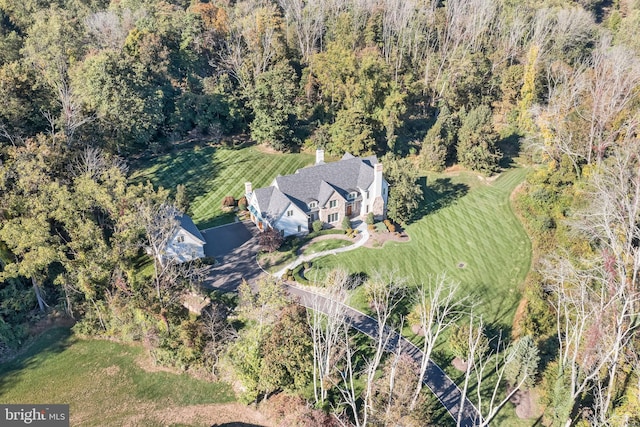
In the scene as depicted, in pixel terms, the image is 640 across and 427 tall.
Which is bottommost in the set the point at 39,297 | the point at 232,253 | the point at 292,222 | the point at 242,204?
the point at 232,253

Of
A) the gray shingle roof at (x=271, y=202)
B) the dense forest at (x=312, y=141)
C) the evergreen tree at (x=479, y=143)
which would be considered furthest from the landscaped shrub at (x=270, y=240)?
the evergreen tree at (x=479, y=143)

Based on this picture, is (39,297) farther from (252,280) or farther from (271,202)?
(271,202)

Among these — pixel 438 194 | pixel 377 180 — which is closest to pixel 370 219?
pixel 377 180

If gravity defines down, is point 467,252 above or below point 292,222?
below

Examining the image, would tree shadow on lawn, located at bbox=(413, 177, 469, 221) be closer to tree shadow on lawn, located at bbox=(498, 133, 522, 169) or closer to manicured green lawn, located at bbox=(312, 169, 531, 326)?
manicured green lawn, located at bbox=(312, 169, 531, 326)

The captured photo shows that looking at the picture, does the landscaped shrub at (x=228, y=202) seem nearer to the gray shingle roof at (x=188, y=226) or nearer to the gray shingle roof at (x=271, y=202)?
the gray shingle roof at (x=271, y=202)

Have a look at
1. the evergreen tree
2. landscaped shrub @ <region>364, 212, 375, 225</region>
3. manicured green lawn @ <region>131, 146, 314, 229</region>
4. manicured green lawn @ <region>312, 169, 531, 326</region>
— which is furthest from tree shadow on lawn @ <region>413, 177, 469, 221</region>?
manicured green lawn @ <region>131, 146, 314, 229</region>
